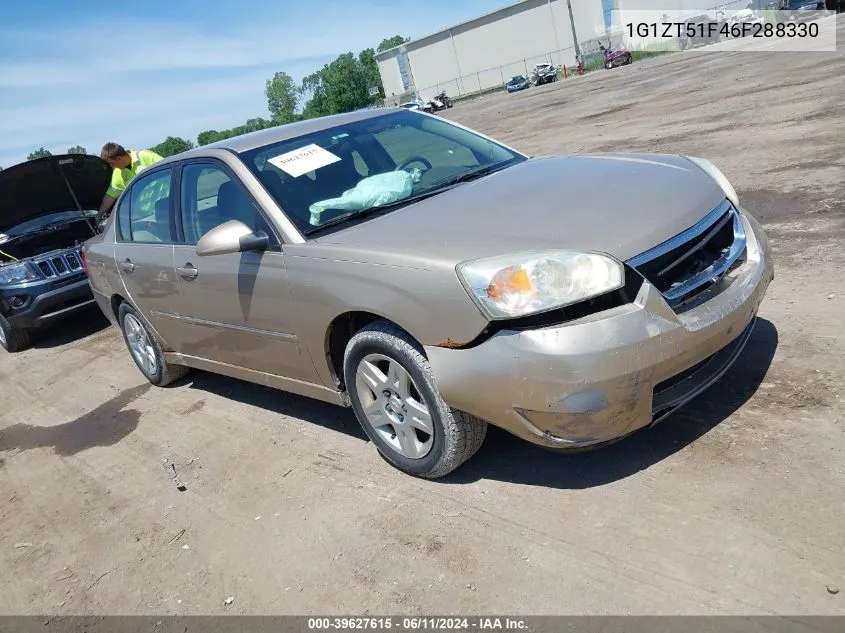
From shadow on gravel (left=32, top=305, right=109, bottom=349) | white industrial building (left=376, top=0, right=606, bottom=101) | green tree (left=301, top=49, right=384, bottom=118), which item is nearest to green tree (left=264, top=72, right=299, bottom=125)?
green tree (left=301, top=49, right=384, bottom=118)

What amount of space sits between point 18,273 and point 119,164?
1619 mm

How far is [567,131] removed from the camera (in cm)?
1502

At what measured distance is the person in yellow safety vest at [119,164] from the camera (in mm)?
7699

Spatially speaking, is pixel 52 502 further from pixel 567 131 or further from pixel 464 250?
pixel 567 131

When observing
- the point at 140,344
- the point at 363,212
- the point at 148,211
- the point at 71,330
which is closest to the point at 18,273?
the point at 71,330

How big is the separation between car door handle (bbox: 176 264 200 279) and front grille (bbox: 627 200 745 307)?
255cm

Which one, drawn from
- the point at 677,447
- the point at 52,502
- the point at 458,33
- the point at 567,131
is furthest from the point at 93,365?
the point at 458,33

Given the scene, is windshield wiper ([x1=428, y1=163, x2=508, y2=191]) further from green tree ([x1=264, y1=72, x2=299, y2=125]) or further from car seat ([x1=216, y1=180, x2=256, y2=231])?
green tree ([x1=264, y1=72, x2=299, y2=125])

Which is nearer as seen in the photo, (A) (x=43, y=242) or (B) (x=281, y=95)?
(A) (x=43, y=242)

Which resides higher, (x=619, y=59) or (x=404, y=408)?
(x=404, y=408)

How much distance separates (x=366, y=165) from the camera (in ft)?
12.6

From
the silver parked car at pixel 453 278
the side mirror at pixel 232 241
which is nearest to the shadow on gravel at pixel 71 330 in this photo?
the silver parked car at pixel 453 278

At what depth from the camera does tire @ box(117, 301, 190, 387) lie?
5.20 metres

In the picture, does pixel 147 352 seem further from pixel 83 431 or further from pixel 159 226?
pixel 159 226
